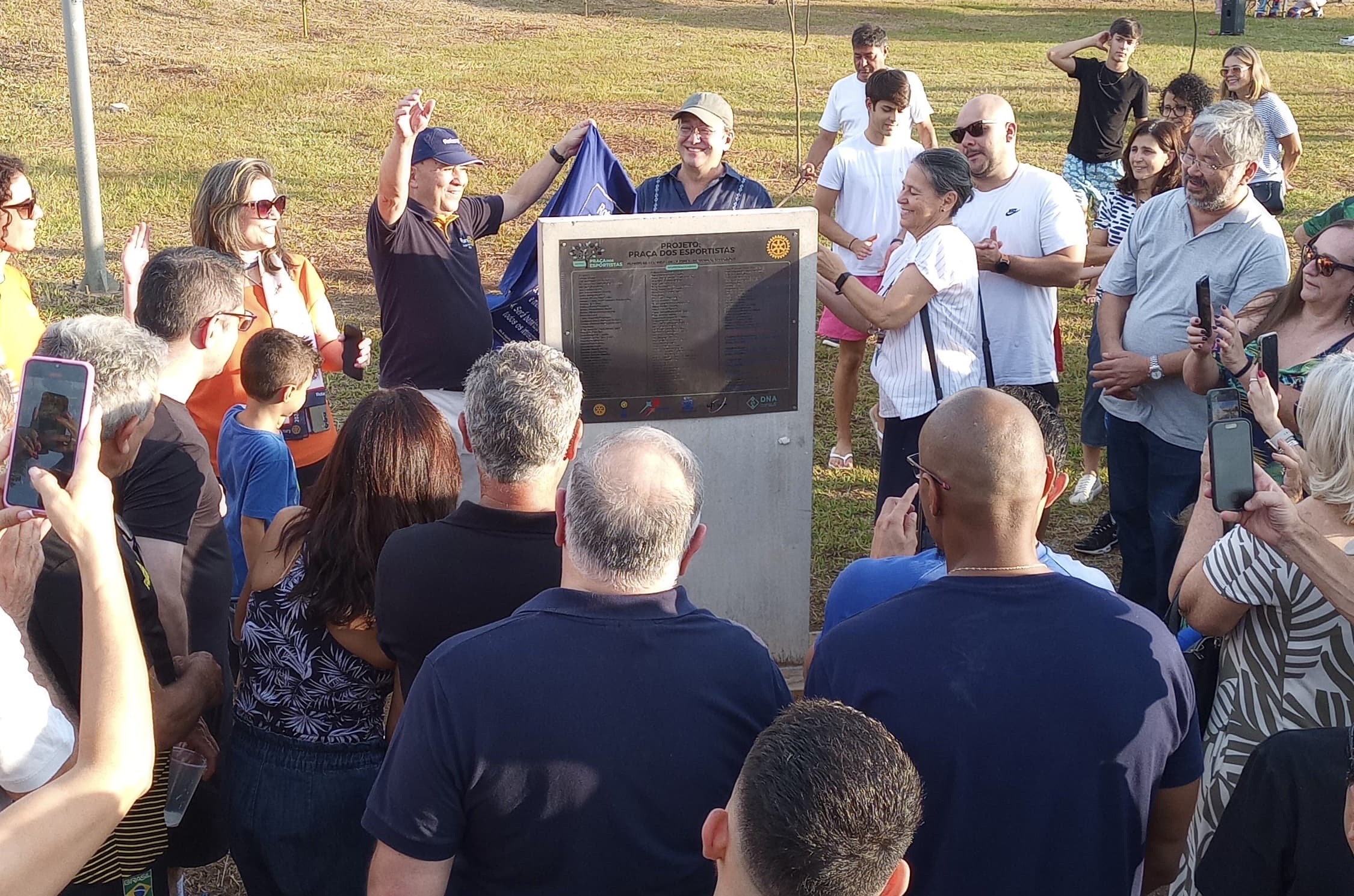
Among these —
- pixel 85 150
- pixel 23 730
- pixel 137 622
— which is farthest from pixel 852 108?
pixel 23 730

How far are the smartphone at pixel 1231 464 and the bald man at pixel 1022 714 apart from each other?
484mm

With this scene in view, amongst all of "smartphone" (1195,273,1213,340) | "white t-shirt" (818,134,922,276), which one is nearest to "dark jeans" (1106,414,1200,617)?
"smartphone" (1195,273,1213,340)

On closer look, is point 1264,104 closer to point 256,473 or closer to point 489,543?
point 256,473

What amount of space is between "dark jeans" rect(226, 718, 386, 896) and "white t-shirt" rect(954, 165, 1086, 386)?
3311mm

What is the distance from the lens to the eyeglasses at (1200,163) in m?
4.62

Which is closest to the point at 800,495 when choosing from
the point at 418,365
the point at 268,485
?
the point at 418,365

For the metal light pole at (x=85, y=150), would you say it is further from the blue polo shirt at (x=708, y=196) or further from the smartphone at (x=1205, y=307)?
the smartphone at (x=1205, y=307)

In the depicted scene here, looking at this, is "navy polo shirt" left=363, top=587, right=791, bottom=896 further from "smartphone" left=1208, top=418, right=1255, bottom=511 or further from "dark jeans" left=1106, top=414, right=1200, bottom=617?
"dark jeans" left=1106, top=414, right=1200, bottom=617

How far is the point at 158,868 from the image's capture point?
2898 mm

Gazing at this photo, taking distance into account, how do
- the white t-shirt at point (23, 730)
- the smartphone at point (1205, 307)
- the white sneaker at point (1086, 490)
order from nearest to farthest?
the white t-shirt at point (23, 730) → the smartphone at point (1205, 307) → the white sneaker at point (1086, 490)

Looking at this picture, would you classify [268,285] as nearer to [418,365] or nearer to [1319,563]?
[418,365]

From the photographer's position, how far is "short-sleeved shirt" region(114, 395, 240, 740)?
11.1 feet

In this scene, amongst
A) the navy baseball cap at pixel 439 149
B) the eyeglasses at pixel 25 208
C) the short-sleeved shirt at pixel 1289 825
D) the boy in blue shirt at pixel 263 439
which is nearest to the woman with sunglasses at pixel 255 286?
the eyeglasses at pixel 25 208

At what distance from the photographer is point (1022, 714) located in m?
2.32
